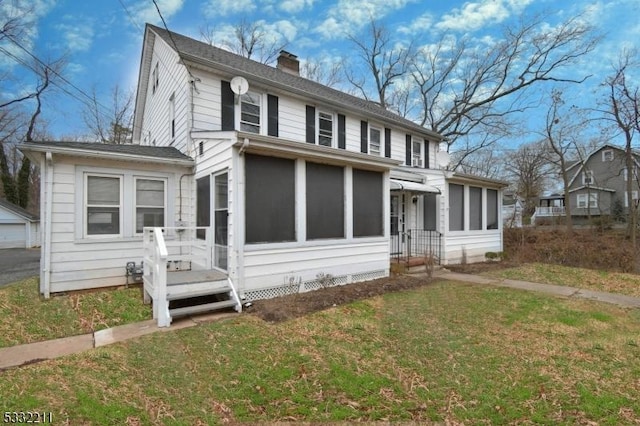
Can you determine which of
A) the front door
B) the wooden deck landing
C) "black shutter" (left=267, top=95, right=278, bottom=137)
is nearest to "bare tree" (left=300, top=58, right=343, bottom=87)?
"black shutter" (left=267, top=95, right=278, bottom=137)

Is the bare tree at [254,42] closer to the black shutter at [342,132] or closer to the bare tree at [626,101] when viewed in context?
the black shutter at [342,132]

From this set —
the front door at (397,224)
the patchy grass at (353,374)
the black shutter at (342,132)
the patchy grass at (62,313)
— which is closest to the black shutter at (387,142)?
the black shutter at (342,132)

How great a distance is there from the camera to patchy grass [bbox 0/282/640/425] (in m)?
2.94

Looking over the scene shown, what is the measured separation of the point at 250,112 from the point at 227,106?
0.69 meters

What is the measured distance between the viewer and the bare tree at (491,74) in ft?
66.0

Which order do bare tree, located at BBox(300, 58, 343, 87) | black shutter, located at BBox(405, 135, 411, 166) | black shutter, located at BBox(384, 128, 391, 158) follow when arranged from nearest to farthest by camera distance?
1. black shutter, located at BBox(384, 128, 391, 158)
2. black shutter, located at BBox(405, 135, 411, 166)
3. bare tree, located at BBox(300, 58, 343, 87)

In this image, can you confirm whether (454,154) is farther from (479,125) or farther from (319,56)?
(319,56)

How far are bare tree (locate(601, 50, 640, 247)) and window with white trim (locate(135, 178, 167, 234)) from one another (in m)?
18.2

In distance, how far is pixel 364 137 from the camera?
12.3 metres

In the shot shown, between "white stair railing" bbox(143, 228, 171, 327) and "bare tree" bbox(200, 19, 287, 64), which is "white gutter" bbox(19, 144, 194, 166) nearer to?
"white stair railing" bbox(143, 228, 171, 327)

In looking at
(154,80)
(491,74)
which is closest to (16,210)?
(154,80)

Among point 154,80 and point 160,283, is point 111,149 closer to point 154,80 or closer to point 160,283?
point 160,283

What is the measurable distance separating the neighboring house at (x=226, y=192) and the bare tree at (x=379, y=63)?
16.0 metres

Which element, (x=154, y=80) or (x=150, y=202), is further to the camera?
(x=154, y=80)
